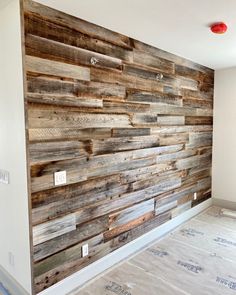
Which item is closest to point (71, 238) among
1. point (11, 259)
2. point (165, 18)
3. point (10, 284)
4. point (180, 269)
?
point (11, 259)

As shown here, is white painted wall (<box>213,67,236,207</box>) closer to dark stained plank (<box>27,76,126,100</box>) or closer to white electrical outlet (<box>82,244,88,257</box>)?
dark stained plank (<box>27,76,126,100</box>)

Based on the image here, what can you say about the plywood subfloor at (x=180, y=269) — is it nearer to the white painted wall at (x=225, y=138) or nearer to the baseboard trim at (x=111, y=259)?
the baseboard trim at (x=111, y=259)

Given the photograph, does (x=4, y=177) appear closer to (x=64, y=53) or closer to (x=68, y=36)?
(x=64, y=53)

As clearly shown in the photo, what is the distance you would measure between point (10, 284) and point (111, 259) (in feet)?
3.26

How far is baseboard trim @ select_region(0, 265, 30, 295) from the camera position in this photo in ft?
6.84

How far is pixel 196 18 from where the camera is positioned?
2.14 meters

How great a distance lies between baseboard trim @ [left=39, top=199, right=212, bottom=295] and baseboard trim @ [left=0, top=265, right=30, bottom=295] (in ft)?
0.69

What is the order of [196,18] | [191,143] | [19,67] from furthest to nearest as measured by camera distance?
[191,143] < [196,18] < [19,67]

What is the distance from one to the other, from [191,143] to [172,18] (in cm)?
208

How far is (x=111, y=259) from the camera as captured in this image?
2.62 meters

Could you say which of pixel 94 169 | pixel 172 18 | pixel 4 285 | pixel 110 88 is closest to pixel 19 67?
pixel 110 88

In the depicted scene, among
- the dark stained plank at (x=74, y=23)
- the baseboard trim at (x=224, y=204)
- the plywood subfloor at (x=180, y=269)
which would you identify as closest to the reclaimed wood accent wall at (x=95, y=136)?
the dark stained plank at (x=74, y=23)

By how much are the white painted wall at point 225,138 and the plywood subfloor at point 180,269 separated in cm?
102

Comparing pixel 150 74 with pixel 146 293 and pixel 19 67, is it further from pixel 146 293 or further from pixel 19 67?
pixel 146 293
